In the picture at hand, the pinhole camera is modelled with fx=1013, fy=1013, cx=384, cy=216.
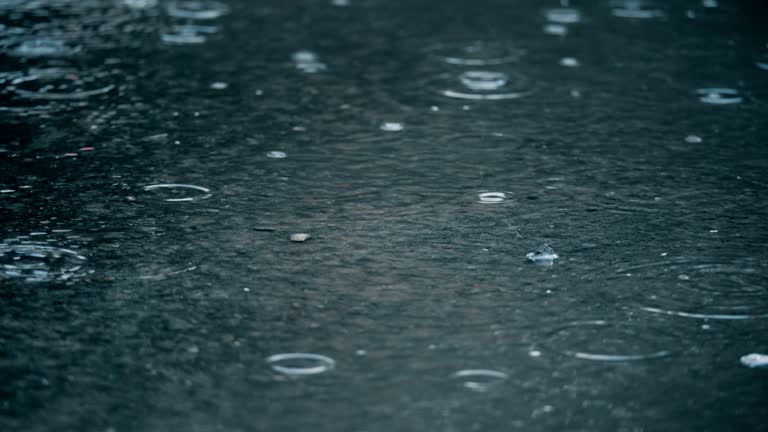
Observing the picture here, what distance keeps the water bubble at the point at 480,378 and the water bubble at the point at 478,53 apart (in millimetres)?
3059

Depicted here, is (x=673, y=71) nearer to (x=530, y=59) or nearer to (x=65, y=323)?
(x=530, y=59)

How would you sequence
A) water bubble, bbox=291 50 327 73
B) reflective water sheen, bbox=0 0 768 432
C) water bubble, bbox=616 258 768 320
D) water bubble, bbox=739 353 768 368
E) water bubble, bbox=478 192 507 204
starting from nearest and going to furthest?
reflective water sheen, bbox=0 0 768 432 < water bubble, bbox=739 353 768 368 < water bubble, bbox=616 258 768 320 < water bubble, bbox=478 192 507 204 < water bubble, bbox=291 50 327 73

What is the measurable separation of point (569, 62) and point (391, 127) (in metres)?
1.47

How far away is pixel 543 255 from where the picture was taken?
3.02 metres

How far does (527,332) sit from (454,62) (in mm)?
2894

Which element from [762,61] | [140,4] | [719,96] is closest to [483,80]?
[719,96]

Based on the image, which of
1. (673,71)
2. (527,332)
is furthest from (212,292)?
(673,71)

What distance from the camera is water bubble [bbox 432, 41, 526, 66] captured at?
5270 millimetres

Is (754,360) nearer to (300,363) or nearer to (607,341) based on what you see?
(607,341)

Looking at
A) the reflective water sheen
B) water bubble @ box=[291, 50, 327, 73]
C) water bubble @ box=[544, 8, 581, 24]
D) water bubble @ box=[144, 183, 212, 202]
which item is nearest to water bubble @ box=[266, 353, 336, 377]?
the reflective water sheen

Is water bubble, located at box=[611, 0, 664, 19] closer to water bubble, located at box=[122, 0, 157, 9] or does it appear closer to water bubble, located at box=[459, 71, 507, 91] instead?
water bubble, located at box=[459, 71, 507, 91]

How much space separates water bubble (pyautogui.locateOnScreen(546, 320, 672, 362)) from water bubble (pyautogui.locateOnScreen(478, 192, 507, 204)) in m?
0.93

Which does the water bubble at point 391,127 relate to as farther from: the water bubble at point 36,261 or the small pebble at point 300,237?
the water bubble at point 36,261

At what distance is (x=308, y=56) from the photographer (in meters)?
5.38
